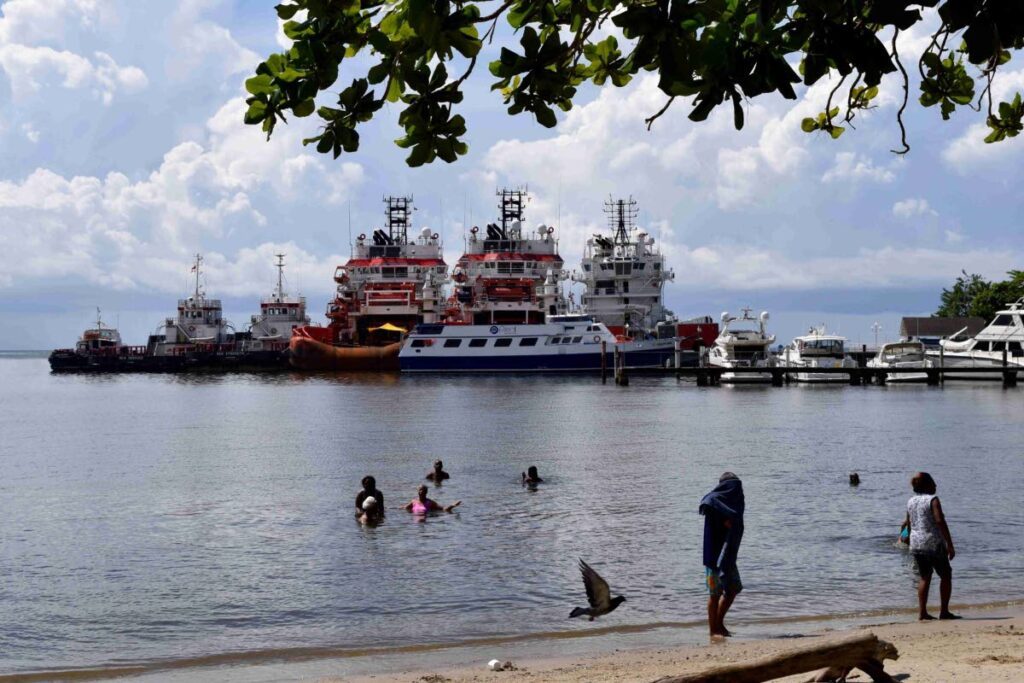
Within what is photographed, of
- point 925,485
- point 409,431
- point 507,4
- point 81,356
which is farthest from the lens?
point 81,356

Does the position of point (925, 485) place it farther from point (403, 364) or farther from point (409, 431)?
point (403, 364)

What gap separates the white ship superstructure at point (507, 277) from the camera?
94438 mm

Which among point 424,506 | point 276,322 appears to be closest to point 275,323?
point 276,322

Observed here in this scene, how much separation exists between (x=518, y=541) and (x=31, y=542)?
858cm

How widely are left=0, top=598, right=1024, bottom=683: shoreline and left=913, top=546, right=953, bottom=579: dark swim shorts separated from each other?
0.60 metres

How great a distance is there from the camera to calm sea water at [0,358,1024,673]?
14.4 metres

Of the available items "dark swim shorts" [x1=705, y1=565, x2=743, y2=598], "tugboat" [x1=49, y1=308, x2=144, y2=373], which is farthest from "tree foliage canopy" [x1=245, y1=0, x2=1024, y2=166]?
"tugboat" [x1=49, y1=308, x2=144, y2=373]

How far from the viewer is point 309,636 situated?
Result: 1357 cm

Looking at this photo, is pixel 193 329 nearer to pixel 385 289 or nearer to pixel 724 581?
pixel 385 289

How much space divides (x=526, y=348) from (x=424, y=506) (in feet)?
221

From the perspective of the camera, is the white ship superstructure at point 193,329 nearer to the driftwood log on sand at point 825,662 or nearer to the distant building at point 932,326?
the distant building at point 932,326

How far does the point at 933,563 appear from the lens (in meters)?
12.2

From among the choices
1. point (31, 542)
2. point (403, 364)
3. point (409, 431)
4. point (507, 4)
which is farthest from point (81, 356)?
point (507, 4)

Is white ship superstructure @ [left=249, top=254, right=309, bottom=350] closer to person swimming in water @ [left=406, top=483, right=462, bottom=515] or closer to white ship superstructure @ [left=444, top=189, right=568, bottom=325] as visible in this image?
white ship superstructure @ [left=444, top=189, right=568, bottom=325]
